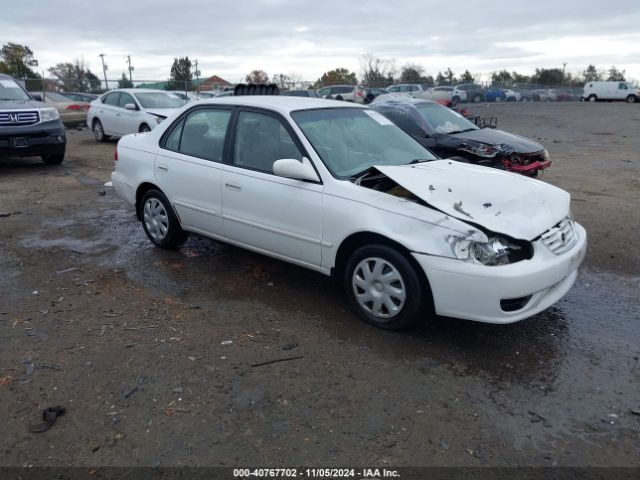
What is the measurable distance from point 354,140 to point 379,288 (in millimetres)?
1436

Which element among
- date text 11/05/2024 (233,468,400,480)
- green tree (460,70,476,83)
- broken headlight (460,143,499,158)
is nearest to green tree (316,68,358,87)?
green tree (460,70,476,83)

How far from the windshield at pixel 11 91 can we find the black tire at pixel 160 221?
263 inches

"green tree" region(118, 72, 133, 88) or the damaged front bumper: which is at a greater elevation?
"green tree" region(118, 72, 133, 88)

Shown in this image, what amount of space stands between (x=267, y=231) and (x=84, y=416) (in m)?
2.03

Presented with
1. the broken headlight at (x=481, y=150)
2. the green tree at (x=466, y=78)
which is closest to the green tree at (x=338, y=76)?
the green tree at (x=466, y=78)

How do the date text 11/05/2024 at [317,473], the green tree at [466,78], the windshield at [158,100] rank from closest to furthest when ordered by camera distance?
the date text 11/05/2024 at [317,473], the windshield at [158,100], the green tree at [466,78]

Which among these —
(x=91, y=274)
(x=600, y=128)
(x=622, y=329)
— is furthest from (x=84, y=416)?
(x=600, y=128)

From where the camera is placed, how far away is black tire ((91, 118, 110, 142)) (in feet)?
49.1

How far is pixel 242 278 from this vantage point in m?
5.00

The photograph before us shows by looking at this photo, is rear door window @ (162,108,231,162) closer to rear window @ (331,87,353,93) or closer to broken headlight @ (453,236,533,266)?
broken headlight @ (453,236,533,266)

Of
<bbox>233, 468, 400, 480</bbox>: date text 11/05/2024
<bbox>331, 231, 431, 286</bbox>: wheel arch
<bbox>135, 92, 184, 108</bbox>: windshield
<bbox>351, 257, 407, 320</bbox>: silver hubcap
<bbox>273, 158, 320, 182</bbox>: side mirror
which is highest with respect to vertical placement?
<bbox>135, 92, 184, 108</bbox>: windshield

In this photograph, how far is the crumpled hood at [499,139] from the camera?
8539 mm

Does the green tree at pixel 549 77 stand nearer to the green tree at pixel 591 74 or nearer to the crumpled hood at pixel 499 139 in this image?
the green tree at pixel 591 74

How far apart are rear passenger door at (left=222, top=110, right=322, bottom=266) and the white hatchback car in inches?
0.4
